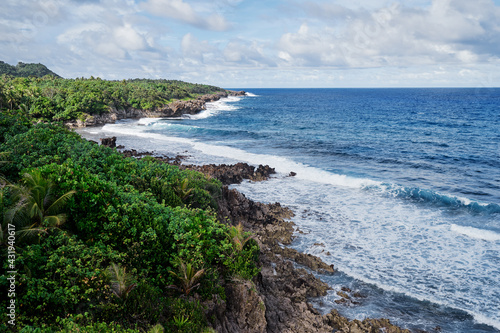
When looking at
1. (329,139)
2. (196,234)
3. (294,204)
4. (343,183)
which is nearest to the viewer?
(196,234)

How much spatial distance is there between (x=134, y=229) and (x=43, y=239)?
87.4 inches

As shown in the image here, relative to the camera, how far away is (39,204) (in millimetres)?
8672

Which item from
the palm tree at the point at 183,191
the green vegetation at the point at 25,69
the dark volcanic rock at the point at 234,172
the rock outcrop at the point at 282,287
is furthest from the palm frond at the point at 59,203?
the green vegetation at the point at 25,69

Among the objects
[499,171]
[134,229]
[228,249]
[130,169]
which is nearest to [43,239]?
[134,229]

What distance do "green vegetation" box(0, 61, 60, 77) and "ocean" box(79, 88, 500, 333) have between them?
116 metres

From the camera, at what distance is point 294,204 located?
886 inches

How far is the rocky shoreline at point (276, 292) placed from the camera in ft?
30.4

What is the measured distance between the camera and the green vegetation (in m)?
130

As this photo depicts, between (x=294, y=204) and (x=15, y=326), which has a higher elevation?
(x=15, y=326)

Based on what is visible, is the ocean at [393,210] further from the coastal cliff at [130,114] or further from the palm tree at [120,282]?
the coastal cliff at [130,114]

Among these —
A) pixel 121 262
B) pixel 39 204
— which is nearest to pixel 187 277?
pixel 121 262

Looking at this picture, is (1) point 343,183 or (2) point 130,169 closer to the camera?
(2) point 130,169

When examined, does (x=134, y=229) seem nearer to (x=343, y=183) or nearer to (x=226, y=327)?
(x=226, y=327)

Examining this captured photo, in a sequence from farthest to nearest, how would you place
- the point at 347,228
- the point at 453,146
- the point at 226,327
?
the point at 453,146
the point at 347,228
the point at 226,327
